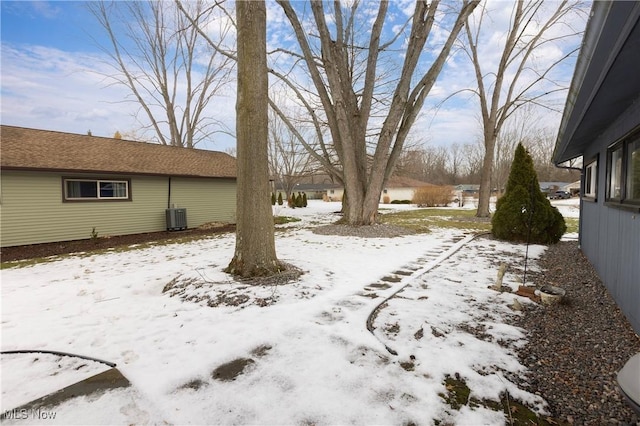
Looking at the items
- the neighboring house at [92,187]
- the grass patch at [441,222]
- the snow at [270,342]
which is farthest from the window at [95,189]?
the grass patch at [441,222]

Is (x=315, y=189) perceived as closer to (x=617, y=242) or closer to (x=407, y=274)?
(x=407, y=274)

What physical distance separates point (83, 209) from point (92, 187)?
0.78 metres

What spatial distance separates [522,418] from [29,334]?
13.9 feet

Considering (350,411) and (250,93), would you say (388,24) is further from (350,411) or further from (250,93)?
(350,411)

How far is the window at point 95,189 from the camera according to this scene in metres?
9.12

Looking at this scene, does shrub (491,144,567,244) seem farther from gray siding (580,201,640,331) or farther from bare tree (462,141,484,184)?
bare tree (462,141,484,184)

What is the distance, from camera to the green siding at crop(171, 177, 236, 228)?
1175 cm

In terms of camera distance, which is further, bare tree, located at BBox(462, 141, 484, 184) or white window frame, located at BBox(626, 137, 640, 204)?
bare tree, located at BBox(462, 141, 484, 184)

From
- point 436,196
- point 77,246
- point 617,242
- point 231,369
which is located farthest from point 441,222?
point 77,246

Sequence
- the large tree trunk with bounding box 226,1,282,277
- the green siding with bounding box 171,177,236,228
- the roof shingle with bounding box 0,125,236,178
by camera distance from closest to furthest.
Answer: the large tree trunk with bounding box 226,1,282,277 < the roof shingle with bounding box 0,125,236,178 < the green siding with bounding box 171,177,236,228

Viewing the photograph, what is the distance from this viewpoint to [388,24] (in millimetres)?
10656

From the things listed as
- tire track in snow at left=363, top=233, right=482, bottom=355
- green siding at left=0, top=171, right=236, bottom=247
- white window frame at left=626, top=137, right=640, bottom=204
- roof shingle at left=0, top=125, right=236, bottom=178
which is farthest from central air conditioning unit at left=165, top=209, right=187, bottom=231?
white window frame at left=626, top=137, right=640, bottom=204

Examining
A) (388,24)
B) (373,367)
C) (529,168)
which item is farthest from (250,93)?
(388,24)

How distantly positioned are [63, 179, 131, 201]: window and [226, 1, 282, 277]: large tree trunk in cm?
789
